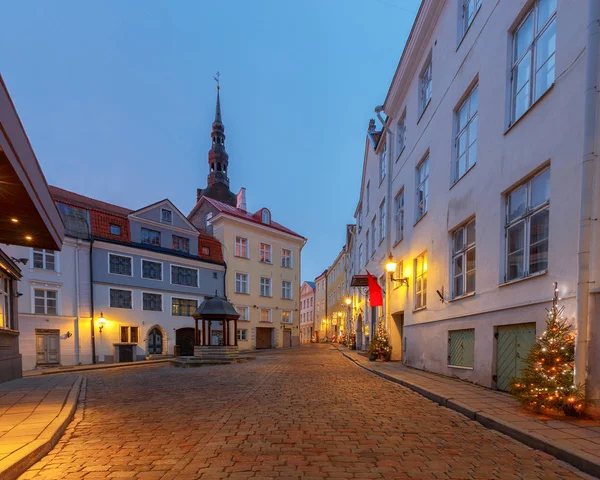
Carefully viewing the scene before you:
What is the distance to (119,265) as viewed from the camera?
77.6 feet

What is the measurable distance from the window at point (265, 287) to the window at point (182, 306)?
774 centimetres

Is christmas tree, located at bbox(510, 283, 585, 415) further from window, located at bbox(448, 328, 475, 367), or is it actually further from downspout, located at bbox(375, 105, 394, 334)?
downspout, located at bbox(375, 105, 394, 334)

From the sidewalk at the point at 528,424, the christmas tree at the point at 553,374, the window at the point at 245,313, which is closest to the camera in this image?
the sidewalk at the point at 528,424

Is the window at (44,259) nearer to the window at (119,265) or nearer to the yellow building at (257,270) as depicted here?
the window at (119,265)

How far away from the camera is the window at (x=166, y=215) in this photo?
89.6 ft

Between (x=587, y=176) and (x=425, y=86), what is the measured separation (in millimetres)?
9890

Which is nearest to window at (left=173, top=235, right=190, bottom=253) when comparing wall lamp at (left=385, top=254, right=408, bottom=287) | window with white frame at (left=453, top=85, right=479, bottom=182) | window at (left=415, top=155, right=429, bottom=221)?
wall lamp at (left=385, top=254, right=408, bottom=287)

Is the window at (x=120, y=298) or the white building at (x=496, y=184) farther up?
the white building at (x=496, y=184)

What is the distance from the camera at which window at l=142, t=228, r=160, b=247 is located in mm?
25906

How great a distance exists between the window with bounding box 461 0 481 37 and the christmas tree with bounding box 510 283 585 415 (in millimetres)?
8305

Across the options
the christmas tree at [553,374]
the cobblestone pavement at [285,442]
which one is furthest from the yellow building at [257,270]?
the christmas tree at [553,374]

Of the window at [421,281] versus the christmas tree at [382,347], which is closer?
the window at [421,281]

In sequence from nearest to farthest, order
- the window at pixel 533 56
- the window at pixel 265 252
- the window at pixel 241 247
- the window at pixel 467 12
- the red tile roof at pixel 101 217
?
1. the window at pixel 533 56
2. the window at pixel 467 12
3. the red tile roof at pixel 101 217
4. the window at pixel 241 247
5. the window at pixel 265 252

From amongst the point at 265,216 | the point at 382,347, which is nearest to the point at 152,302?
the point at 265,216
